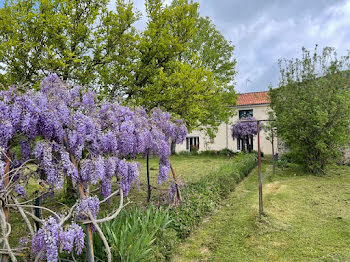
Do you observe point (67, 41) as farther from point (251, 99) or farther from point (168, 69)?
point (251, 99)

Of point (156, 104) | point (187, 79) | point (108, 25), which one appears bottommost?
point (156, 104)

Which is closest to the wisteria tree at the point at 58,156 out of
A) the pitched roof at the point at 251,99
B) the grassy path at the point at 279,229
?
the grassy path at the point at 279,229

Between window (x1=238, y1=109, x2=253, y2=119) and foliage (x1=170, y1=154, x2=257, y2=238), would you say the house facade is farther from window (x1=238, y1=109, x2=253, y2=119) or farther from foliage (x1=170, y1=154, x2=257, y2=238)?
foliage (x1=170, y1=154, x2=257, y2=238)

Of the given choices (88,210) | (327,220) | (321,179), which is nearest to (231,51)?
(321,179)

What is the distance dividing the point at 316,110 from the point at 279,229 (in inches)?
269

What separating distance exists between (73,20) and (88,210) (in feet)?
18.4

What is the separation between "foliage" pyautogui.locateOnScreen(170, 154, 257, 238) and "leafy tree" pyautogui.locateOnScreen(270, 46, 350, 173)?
12.1 feet

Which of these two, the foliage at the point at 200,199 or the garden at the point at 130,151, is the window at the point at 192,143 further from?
the foliage at the point at 200,199

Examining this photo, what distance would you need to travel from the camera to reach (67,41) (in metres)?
6.58

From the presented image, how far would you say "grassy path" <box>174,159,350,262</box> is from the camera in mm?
4297

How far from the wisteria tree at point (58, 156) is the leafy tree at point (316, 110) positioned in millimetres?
8786

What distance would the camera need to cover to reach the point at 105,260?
339 cm

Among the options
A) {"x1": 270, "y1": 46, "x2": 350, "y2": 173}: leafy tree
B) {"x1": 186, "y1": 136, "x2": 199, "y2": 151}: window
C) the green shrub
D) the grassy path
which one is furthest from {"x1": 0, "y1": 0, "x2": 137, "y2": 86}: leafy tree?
{"x1": 186, "y1": 136, "x2": 199, "y2": 151}: window

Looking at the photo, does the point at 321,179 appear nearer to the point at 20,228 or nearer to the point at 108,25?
the point at 108,25
